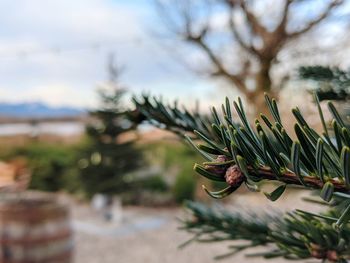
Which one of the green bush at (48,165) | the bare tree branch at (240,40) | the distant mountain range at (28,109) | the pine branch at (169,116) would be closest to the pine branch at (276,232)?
the pine branch at (169,116)

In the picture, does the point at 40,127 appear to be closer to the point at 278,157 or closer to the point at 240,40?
the point at 240,40

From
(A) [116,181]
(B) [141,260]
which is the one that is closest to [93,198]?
(A) [116,181]

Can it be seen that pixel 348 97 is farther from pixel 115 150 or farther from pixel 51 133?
pixel 51 133

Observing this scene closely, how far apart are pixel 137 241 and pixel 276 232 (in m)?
5.04

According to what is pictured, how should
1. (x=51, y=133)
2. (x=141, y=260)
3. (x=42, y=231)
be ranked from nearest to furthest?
(x=42, y=231), (x=141, y=260), (x=51, y=133)

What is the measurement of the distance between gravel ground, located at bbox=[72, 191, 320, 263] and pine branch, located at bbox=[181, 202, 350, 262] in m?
3.61

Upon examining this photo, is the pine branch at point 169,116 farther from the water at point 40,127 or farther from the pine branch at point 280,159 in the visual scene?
the water at point 40,127

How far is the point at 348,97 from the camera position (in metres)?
0.49

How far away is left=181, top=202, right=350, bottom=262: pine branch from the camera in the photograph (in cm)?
36

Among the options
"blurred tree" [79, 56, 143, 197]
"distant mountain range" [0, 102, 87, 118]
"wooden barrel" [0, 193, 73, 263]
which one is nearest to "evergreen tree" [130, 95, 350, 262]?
"wooden barrel" [0, 193, 73, 263]

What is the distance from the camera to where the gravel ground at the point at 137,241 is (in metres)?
4.72

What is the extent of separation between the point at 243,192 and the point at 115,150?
2.27 metres

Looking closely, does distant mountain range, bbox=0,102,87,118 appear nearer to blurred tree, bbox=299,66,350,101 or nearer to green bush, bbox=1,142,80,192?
green bush, bbox=1,142,80,192

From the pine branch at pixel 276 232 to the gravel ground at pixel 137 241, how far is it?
3.61 metres
